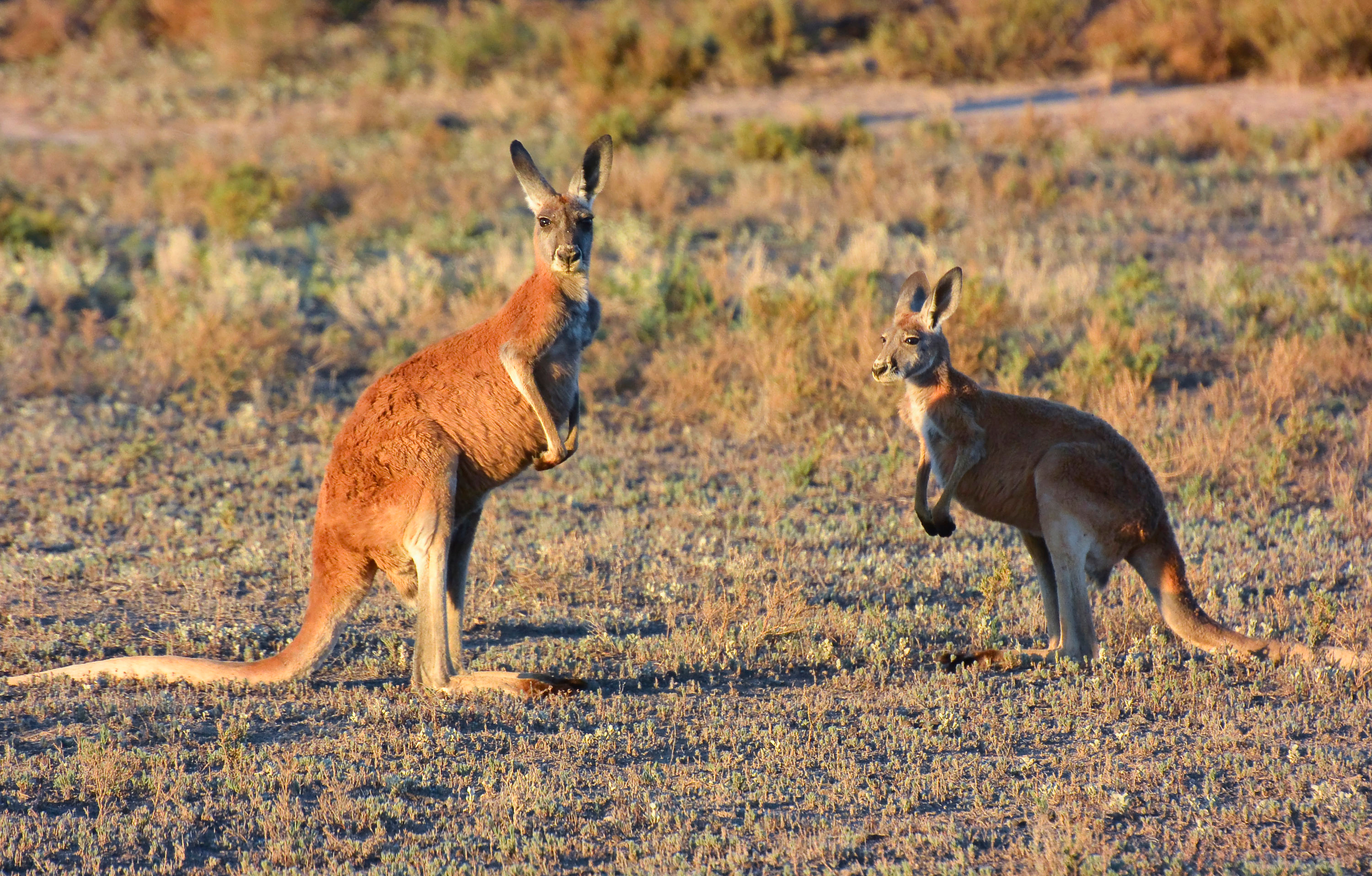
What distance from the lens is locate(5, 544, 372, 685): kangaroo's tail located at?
5.04m

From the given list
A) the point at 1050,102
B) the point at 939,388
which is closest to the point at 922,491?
the point at 939,388

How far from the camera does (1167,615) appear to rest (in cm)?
522

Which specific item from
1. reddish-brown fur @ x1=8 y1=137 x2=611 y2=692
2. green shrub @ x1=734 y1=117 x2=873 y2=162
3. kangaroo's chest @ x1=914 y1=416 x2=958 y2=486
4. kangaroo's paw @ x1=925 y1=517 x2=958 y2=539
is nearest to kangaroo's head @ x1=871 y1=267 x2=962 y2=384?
kangaroo's chest @ x1=914 y1=416 x2=958 y2=486

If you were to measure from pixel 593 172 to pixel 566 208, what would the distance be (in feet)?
0.86

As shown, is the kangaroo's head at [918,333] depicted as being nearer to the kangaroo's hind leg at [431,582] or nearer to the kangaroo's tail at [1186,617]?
the kangaroo's tail at [1186,617]

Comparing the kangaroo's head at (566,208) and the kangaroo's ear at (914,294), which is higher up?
the kangaroo's head at (566,208)

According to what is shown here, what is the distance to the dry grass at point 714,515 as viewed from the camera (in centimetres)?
412

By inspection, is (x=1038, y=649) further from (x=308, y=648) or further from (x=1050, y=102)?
(x=1050, y=102)

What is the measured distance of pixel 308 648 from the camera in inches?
199

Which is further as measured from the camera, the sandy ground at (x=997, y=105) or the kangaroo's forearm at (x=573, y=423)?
the sandy ground at (x=997, y=105)

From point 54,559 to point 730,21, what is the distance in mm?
19824

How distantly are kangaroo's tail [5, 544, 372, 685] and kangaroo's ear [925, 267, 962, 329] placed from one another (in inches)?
98.7

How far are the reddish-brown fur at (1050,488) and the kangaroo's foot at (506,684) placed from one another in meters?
1.60

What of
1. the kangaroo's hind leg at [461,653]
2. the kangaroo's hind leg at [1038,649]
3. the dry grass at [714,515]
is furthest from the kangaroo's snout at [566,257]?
the kangaroo's hind leg at [1038,649]
